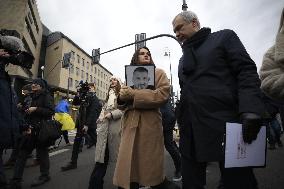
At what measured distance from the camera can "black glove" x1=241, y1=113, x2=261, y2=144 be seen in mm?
1943

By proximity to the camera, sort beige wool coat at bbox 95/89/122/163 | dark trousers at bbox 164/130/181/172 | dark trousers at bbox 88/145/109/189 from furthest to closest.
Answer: dark trousers at bbox 164/130/181/172, beige wool coat at bbox 95/89/122/163, dark trousers at bbox 88/145/109/189

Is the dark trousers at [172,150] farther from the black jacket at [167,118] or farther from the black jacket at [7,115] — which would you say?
the black jacket at [7,115]

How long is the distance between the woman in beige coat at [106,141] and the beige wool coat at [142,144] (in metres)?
0.85

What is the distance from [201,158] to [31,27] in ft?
124

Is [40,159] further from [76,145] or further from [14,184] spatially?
[76,145]

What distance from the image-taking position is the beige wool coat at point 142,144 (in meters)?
2.89

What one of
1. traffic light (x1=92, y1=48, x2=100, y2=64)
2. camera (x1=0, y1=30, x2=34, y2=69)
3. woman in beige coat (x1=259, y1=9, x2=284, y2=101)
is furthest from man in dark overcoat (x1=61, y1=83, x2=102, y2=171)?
traffic light (x1=92, y1=48, x2=100, y2=64)

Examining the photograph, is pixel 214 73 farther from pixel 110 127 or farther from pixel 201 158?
pixel 110 127

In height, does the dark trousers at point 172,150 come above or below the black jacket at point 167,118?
below

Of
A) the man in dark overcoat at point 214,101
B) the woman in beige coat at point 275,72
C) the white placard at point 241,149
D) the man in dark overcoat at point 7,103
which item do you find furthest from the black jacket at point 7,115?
the woman in beige coat at point 275,72

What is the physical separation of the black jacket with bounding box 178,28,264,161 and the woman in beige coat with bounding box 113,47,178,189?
0.58 meters

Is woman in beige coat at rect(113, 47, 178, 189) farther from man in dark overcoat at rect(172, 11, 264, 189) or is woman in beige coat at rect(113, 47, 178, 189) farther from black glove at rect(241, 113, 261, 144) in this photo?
black glove at rect(241, 113, 261, 144)

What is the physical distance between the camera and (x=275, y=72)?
1858 millimetres

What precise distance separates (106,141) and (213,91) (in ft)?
7.40
